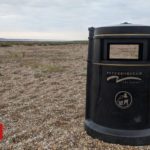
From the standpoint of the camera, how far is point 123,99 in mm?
4398

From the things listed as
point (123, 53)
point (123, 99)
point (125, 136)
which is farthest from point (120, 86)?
point (123, 53)

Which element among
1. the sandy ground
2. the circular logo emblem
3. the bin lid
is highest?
the bin lid

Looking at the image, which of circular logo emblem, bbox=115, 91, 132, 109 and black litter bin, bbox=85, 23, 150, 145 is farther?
circular logo emblem, bbox=115, 91, 132, 109

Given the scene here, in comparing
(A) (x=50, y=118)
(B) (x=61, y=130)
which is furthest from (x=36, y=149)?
(A) (x=50, y=118)

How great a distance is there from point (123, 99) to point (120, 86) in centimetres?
19

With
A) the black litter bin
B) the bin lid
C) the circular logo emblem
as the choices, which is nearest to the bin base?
the black litter bin

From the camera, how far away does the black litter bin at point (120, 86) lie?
4.25m

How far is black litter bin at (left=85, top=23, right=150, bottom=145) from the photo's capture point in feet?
13.9

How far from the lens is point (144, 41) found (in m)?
4.25

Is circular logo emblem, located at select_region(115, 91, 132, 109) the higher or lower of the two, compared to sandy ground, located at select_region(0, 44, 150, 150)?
higher

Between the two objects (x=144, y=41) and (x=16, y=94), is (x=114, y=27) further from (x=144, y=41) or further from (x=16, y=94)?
(x=16, y=94)

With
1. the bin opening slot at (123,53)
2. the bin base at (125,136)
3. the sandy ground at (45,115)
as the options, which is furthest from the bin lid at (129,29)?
the bin opening slot at (123,53)

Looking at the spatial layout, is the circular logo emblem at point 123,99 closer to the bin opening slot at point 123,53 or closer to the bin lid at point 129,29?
the bin lid at point 129,29

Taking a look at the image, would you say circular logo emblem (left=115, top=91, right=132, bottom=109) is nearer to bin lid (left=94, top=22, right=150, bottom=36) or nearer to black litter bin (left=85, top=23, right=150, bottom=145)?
black litter bin (left=85, top=23, right=150, bottom=145)
